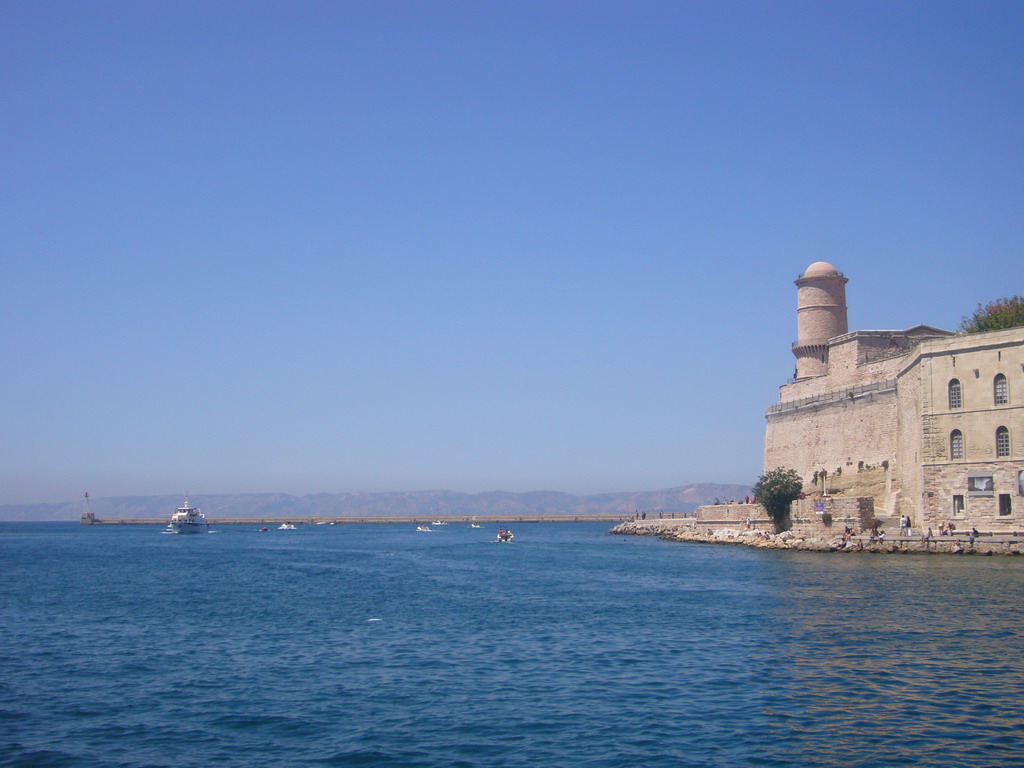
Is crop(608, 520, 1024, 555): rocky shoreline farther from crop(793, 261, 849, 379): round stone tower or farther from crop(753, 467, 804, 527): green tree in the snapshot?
crop(793, 261, 849, 379): round stone tower

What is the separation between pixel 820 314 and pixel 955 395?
1920 cm

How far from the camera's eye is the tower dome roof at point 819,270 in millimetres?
56875

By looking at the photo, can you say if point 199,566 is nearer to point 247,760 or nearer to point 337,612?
point 337,612

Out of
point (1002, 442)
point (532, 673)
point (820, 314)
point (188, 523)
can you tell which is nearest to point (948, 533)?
point (1002, 442)

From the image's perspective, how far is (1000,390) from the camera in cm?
3694

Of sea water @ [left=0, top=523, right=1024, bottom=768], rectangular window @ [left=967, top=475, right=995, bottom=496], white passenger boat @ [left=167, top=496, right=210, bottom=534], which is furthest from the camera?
white passenger boat @ [left=167, top=496, right=210, bottom=534]

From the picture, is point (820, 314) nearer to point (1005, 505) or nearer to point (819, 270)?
point (819, 270)

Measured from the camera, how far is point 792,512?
1852 inches

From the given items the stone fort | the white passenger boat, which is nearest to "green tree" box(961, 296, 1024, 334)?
the stone fort

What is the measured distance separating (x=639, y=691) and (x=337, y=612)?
40.8 feet

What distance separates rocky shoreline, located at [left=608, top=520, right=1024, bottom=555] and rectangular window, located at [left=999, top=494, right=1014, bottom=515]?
5.43ft

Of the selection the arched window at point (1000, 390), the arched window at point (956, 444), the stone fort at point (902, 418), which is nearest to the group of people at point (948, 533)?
the stone fort at point (902, 418)

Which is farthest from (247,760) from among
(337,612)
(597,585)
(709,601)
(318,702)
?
(597,585)

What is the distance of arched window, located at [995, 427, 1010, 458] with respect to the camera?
120 ft
